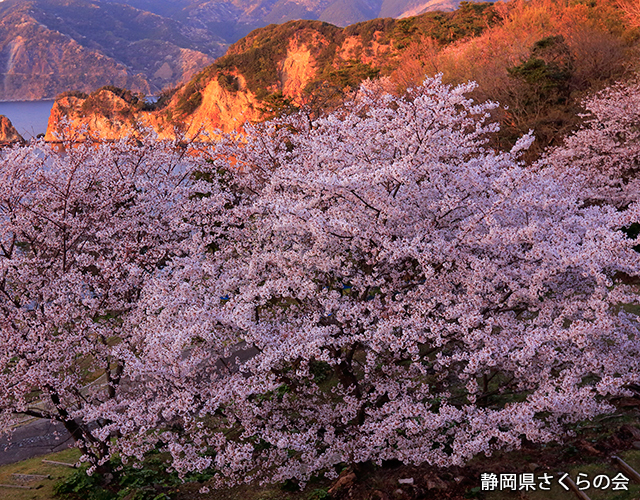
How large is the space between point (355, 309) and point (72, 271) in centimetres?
545

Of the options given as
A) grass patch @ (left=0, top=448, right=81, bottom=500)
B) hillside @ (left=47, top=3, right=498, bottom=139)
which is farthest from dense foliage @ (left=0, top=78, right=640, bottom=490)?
hillside @ (left=47, top=3, right=498, bottom=139)

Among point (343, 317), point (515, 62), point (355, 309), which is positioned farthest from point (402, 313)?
point (515, 62)

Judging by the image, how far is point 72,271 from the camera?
7.79m

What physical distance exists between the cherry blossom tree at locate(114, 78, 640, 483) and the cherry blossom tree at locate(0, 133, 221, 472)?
1.16 meters

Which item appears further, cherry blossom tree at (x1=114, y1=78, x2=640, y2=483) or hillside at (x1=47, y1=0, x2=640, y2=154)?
hillside at (x1=47, y1=0, x2=640, y2=154)

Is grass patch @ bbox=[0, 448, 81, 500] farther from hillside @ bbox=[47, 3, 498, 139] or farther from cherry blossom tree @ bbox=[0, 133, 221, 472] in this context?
hillside @ bbox=[47, 3, 498, 139]

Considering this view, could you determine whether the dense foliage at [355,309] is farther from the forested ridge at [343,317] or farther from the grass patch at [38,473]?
the grass patch at [38,473]

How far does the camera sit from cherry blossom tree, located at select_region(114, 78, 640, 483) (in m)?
5.09

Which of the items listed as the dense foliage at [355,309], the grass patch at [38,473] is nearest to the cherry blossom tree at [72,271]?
the dense foliage at [355,309]

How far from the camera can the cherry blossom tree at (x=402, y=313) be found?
16.7 feet

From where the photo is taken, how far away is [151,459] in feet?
29.1

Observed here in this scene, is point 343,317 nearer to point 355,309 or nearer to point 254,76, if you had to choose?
point 355,309

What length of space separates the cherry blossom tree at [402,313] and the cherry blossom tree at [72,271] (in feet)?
3.81

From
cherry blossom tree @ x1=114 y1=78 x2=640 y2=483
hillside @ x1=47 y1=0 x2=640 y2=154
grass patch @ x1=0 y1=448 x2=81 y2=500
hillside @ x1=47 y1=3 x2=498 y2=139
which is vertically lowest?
grass patch @ x1=0 y1=448 x2=81 y2=500
